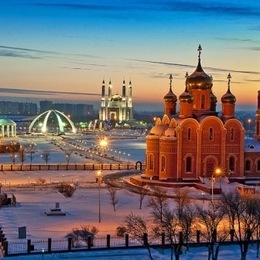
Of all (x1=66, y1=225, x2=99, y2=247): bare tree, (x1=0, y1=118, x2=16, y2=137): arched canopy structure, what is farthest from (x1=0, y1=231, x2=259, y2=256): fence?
(x1=0, y1=118, x2=16, y2=137): arched canopy structure

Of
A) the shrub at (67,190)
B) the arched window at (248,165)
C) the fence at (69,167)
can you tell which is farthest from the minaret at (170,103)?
the shrub at (67,190)

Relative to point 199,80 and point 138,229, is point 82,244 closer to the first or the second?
point 138,229

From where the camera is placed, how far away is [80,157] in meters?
75.1

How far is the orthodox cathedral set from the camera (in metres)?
47.4

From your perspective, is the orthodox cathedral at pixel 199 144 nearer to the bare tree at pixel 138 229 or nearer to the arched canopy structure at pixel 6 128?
the bare tree at pixel 138 229

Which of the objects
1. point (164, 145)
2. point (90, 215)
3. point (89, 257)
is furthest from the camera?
point (164, 145)

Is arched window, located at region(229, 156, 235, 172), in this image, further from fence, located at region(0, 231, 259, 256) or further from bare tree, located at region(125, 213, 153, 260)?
bare tree, located at region(125, 213, 153, 260)

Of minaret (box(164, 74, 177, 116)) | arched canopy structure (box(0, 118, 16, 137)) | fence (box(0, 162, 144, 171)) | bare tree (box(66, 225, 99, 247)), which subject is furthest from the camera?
arched canopy structure (box(0, 118, 16, 137))

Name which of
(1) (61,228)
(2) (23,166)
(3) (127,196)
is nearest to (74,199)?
(3) (127,196)

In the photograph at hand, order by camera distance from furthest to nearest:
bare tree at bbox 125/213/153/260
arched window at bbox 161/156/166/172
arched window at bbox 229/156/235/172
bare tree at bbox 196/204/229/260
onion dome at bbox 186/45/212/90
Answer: onion dome at bbox 186/45/212/90 → arched window at bbox 229/156/235/172 → arched window at bbox 161/156/166/172 → bare tree at bbox 125/213/153/260 → bare tree at bbox 196/204/229/260

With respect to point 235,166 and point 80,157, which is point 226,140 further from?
point 80,157

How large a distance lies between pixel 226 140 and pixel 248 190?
756 cm

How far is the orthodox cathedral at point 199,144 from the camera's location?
1866 inches

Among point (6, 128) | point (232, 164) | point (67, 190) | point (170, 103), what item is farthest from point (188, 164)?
point (6, 128)
